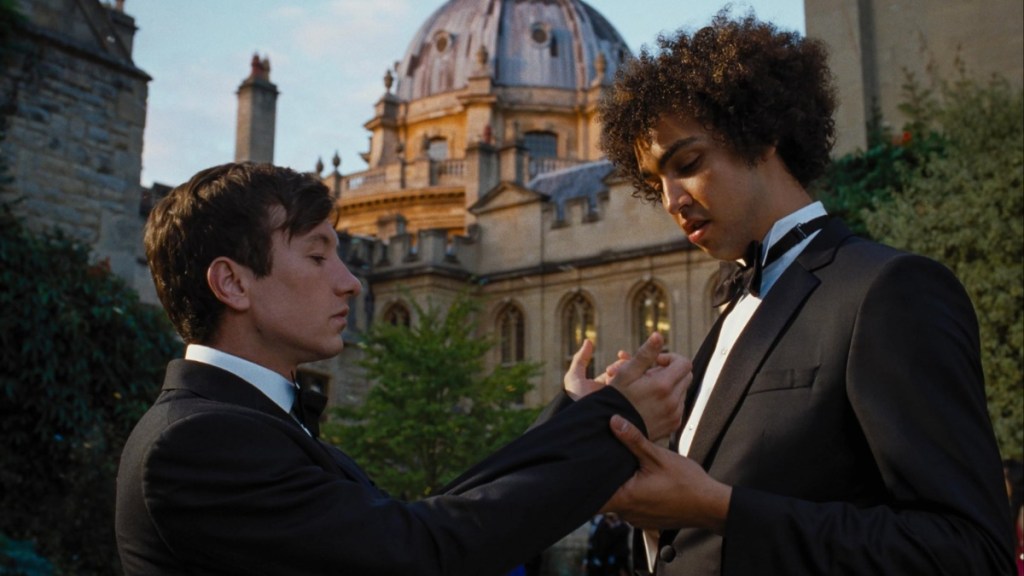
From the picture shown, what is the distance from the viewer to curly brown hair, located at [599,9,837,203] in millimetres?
2889

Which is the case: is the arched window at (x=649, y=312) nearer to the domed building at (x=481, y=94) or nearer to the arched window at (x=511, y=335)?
the arched window at (x=511, y=335)

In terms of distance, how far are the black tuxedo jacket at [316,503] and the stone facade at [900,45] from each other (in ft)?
71.5

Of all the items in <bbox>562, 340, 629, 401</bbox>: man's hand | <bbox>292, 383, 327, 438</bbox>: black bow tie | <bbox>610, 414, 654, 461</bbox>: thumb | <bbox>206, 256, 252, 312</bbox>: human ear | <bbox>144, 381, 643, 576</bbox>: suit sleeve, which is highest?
<bbox>206, 256, 252, 312</bbox>: human ear

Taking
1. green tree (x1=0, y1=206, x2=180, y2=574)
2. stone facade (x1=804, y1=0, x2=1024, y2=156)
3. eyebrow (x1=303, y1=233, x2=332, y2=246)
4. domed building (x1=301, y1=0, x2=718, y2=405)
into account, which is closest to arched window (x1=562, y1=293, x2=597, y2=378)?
domed building (x1=301, y1=0, x2=718, y2=405)

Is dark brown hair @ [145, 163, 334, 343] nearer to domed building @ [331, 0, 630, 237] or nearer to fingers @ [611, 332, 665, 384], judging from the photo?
fingers @ [611, 332, 665, 384]

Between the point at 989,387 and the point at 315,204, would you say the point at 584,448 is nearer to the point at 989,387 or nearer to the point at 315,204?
the point at 315,204

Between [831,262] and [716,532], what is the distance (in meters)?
0.70

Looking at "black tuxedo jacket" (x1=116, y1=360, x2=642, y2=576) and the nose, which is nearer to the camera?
"black tuxedo jacket" (x1=116, y1=360, x2=642, y2=576)

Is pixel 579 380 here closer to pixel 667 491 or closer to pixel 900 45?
pixel 667 491

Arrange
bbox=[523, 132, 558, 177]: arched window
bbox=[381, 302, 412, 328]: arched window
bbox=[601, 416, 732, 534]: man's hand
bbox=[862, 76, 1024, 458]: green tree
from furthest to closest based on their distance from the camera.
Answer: bbox=[523, 132, 558, 177]: arched window, bbox=[381, 302, 412, 328]: arched window, bbox=[862, 76, 1024, 458]: green tree, bbox=[601, 416, 732, 534]: man's hand

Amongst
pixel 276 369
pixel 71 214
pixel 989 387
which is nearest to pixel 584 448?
pixel 276 369

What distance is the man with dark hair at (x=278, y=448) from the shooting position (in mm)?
2246

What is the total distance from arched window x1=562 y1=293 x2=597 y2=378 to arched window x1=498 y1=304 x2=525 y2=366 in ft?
4.54

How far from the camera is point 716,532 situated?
2408 mm
